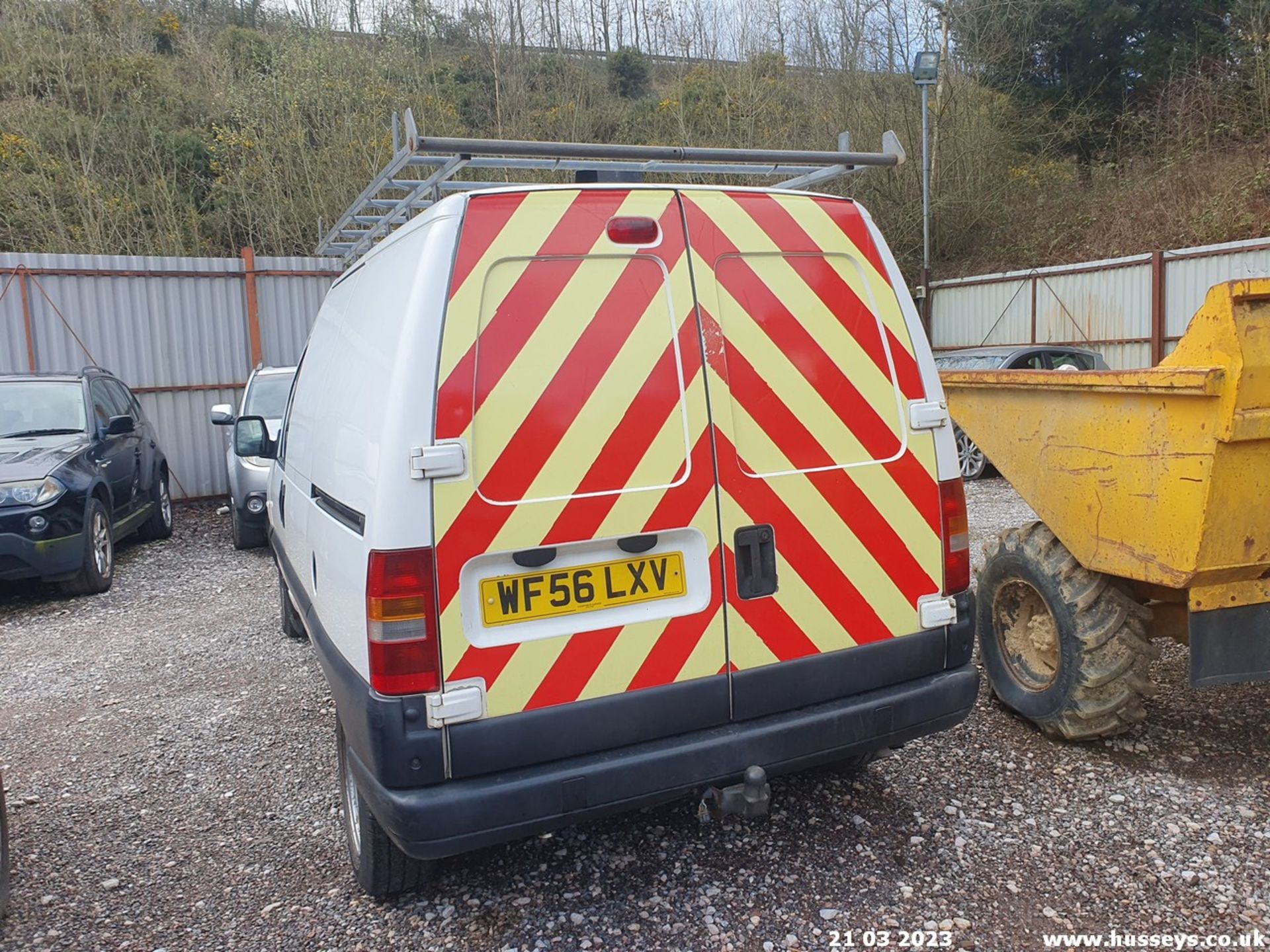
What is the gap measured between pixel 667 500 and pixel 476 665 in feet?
2.24

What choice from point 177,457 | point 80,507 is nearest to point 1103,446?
point 80,507

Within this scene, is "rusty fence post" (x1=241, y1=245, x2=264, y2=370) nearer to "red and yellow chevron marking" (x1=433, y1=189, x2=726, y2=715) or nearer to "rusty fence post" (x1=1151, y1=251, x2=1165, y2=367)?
"red and yellow chevron marking" (x1=433, y1=189, x2=726, y2=715)

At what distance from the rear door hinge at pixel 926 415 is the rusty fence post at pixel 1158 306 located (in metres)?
12.1

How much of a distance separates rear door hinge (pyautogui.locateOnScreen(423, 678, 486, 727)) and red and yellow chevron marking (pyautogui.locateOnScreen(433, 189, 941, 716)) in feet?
0.12

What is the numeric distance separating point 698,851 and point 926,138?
1576 cm

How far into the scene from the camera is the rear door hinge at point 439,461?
2.24m

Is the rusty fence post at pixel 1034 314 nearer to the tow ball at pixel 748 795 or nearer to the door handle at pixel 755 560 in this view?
the door handle at pixel 755 560

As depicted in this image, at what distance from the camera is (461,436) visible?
2.29 m

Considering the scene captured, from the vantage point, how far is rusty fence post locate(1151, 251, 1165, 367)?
1297 cm

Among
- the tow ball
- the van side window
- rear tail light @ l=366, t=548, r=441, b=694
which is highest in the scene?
the van side window

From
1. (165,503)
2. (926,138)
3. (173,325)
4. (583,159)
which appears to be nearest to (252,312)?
(173,325)

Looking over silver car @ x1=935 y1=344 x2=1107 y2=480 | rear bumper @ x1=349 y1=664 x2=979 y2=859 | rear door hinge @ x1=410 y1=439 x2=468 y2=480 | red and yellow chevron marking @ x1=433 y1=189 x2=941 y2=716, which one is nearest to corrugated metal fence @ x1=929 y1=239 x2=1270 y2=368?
silver car @ x1=935 y1=344 x2=1107 y2=480

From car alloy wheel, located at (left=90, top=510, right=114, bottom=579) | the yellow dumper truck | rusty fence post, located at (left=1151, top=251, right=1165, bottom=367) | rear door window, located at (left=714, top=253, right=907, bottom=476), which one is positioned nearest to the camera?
rear door window, located at (left=714, top=253, right=907, bottom=476)

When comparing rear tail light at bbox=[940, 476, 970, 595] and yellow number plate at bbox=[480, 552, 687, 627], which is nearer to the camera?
yellow number plate at bbox=[480, 552, 687, 627]
